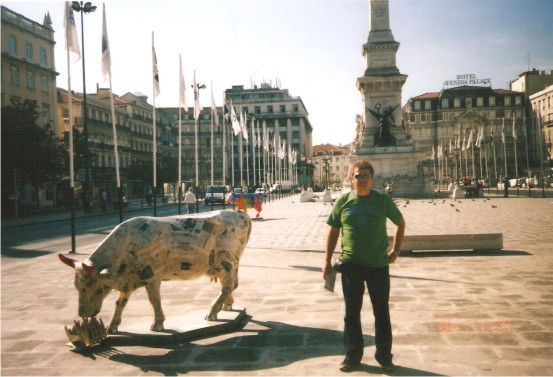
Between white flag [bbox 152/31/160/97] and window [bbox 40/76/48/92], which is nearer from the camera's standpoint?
white flag [bbox 152/31/160/97]

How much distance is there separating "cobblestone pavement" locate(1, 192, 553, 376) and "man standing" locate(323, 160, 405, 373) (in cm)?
24

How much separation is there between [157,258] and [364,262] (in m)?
2.45

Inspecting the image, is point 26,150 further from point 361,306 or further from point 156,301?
point 361,306

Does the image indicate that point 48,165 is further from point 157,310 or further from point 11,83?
point 157,310

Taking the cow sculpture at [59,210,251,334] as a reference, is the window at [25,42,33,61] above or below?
above

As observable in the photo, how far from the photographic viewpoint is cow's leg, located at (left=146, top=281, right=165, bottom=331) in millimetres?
5965

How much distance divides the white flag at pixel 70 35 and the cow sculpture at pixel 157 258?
12715mm

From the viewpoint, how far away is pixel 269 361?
17.3ft

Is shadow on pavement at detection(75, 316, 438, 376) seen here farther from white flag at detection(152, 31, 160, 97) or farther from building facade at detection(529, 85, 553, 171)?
building facade at detection(529, 85, 553, 171)

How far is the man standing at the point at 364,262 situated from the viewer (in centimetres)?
503

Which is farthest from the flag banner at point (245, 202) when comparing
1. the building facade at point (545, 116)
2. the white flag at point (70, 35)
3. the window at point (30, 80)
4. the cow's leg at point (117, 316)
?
the building facade at point (545, 116)

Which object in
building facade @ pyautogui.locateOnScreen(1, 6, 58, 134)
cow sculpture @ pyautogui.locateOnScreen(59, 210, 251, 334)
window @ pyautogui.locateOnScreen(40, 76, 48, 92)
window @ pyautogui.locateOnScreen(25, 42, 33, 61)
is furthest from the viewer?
window @ pyautogui.locateOnScreen(40, 76, 48, 92)

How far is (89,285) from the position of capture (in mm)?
5637

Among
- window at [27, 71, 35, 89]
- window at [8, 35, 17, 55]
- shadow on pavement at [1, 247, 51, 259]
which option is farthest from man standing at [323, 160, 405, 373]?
window at [27, 71, 35, 89]
